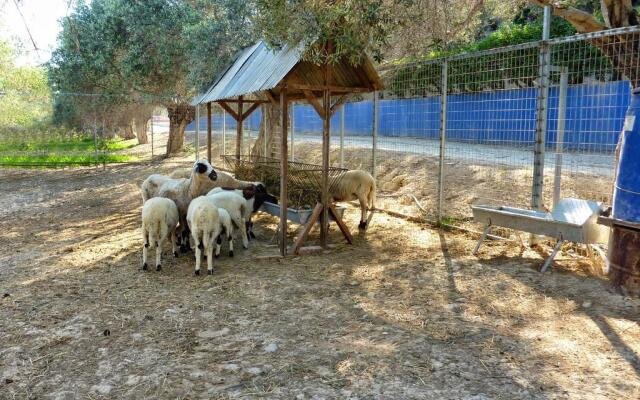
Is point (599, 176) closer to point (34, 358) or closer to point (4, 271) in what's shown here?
point (34, 358)

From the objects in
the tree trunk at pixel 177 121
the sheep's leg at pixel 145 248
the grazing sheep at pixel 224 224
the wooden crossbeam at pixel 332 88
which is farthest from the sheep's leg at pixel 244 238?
the tree trunk at pixel 177 121

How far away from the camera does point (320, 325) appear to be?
5238 millimetres

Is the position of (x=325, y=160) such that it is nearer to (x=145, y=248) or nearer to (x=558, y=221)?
(x=145, y=248)

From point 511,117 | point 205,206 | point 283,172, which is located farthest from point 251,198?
point 511,117

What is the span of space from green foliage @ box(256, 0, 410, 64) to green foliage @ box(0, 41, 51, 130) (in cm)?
1860

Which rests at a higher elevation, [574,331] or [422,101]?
[422,101]

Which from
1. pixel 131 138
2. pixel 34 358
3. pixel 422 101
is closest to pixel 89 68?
pixel 422 101

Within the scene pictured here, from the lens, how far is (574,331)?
15.9 ft

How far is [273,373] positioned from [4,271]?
203 inches

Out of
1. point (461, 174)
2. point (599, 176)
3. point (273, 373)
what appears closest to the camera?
point (273, 373)

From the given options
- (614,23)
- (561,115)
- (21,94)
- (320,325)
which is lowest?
(320,325)

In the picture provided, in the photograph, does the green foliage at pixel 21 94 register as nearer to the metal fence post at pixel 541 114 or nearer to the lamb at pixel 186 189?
the lamb at pixel 186 189

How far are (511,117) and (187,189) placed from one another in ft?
A: 18.5

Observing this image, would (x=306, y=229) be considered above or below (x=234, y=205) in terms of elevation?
below
